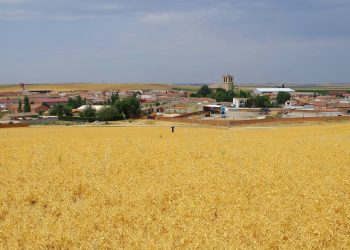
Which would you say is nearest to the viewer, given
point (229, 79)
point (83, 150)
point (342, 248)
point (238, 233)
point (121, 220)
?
point (342, 248)

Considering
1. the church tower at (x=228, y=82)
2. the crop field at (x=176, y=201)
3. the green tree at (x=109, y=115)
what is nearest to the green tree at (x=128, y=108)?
the green tree at (x=109, y=115)

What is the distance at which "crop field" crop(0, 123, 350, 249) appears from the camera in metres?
→ 6.51

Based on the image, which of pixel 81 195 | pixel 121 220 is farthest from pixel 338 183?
pixel 81 195

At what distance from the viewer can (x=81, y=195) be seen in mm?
9570

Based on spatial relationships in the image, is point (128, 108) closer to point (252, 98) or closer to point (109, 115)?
point (109, 115)

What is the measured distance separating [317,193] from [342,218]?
1.45m

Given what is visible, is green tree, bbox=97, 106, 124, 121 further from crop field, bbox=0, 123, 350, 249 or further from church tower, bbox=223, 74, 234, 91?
church tower, bbox=223, 74, 234, 91

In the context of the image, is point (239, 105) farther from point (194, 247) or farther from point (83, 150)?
point (194, 247)

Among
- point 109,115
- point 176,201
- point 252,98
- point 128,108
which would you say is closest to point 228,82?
point 252,98

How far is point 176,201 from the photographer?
8.57 metres

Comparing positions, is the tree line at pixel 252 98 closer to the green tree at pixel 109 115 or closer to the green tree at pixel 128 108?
the green tree at pixel 128 108

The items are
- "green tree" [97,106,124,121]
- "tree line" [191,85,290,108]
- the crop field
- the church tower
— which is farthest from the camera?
the church tower

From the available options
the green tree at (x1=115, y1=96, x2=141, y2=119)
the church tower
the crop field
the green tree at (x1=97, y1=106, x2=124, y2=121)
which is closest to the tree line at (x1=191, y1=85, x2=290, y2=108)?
the church tower

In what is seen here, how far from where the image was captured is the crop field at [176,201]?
651cm
